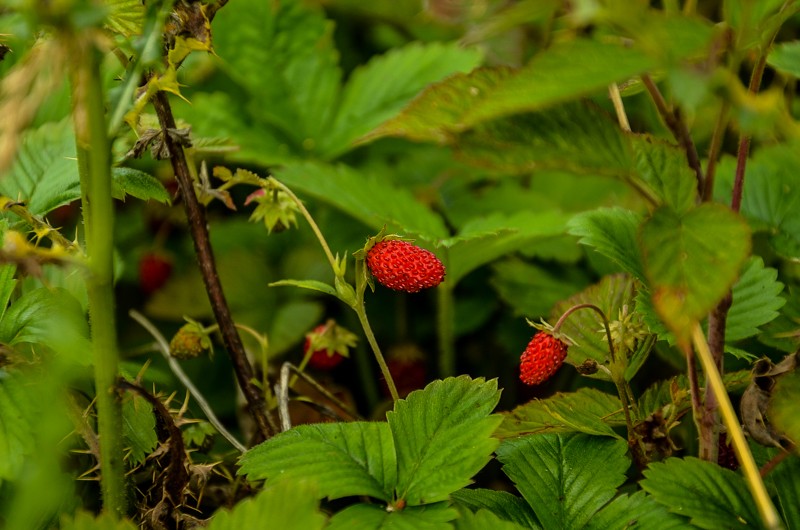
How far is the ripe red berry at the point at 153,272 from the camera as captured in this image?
172 cm

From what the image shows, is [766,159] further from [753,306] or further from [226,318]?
[226,318]

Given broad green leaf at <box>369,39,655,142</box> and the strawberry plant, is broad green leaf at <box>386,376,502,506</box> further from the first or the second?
broad green leaf at <box>369,39,655,142</box>

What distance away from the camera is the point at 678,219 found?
0.78 metres

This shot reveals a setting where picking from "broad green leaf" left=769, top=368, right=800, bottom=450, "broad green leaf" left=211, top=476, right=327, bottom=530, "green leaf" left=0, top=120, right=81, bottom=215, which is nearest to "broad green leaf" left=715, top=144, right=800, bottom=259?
"broad green leaf" left=769, top=368, right=800, bottom=450

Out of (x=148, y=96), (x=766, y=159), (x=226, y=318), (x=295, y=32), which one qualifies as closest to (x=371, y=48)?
(x=295, y=32)

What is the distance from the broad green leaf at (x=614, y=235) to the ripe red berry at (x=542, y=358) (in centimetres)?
12

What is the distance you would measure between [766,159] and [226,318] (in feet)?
3.23

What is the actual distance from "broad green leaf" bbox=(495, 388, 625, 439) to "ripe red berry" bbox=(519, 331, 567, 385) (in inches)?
1.9

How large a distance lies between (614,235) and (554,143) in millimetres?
214

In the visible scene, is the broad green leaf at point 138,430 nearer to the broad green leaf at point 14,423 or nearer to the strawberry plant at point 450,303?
the strawberry plant at point 450,303

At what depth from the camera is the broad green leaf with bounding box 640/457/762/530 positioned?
2.67ft

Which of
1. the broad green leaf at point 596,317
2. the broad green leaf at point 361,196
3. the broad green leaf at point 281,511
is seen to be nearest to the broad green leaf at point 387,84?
the broad green leaf at point 361,196

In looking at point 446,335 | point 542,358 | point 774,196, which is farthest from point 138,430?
point 774,196

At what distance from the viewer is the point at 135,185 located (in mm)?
964
